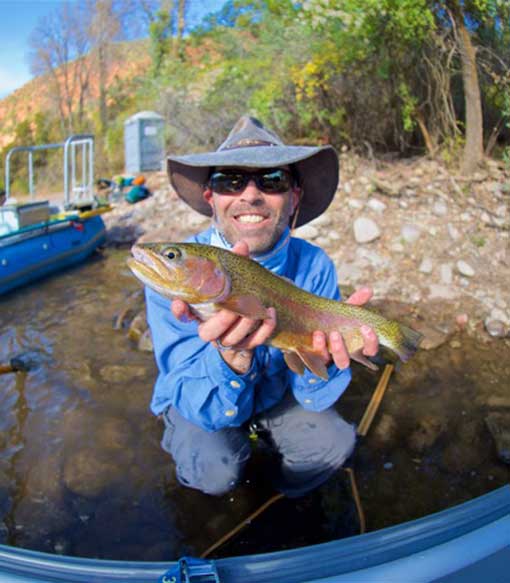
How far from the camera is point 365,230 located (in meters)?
7.20

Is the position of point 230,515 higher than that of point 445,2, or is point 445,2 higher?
point 445,2

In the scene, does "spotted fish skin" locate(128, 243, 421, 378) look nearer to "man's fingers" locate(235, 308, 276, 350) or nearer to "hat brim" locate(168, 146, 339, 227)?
"man's fingers" locate(235, 308, 276, 350)

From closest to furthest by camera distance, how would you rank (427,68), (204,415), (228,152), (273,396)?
(204,415) → (228,152) → (273,396) → (427,68)

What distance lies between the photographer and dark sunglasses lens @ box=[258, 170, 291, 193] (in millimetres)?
2596

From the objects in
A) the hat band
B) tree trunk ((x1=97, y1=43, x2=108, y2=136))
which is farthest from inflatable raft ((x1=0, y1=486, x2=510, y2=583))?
tree trunk ((x1=97, y1=43, x2=108, y2=136))

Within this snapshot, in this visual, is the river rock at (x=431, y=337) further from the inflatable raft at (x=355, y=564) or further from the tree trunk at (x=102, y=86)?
the tree trunk at (x=102, y=86)

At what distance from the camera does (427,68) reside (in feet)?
26.2

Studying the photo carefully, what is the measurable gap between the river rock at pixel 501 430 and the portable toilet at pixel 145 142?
13208 millimetres

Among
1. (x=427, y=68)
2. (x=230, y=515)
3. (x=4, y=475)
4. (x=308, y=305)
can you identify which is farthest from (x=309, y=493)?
(x=427, y=68)

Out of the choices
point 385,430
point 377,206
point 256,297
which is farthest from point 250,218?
point 377,206

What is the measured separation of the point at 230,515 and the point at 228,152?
220 centimetres

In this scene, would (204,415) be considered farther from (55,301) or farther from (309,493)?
(55,301)

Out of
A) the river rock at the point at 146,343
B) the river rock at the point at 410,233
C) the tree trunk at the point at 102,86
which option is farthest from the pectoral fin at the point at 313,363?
the tree trunk at the point at 102,86

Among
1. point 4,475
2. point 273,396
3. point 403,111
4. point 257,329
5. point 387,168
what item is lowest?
point 4,475
